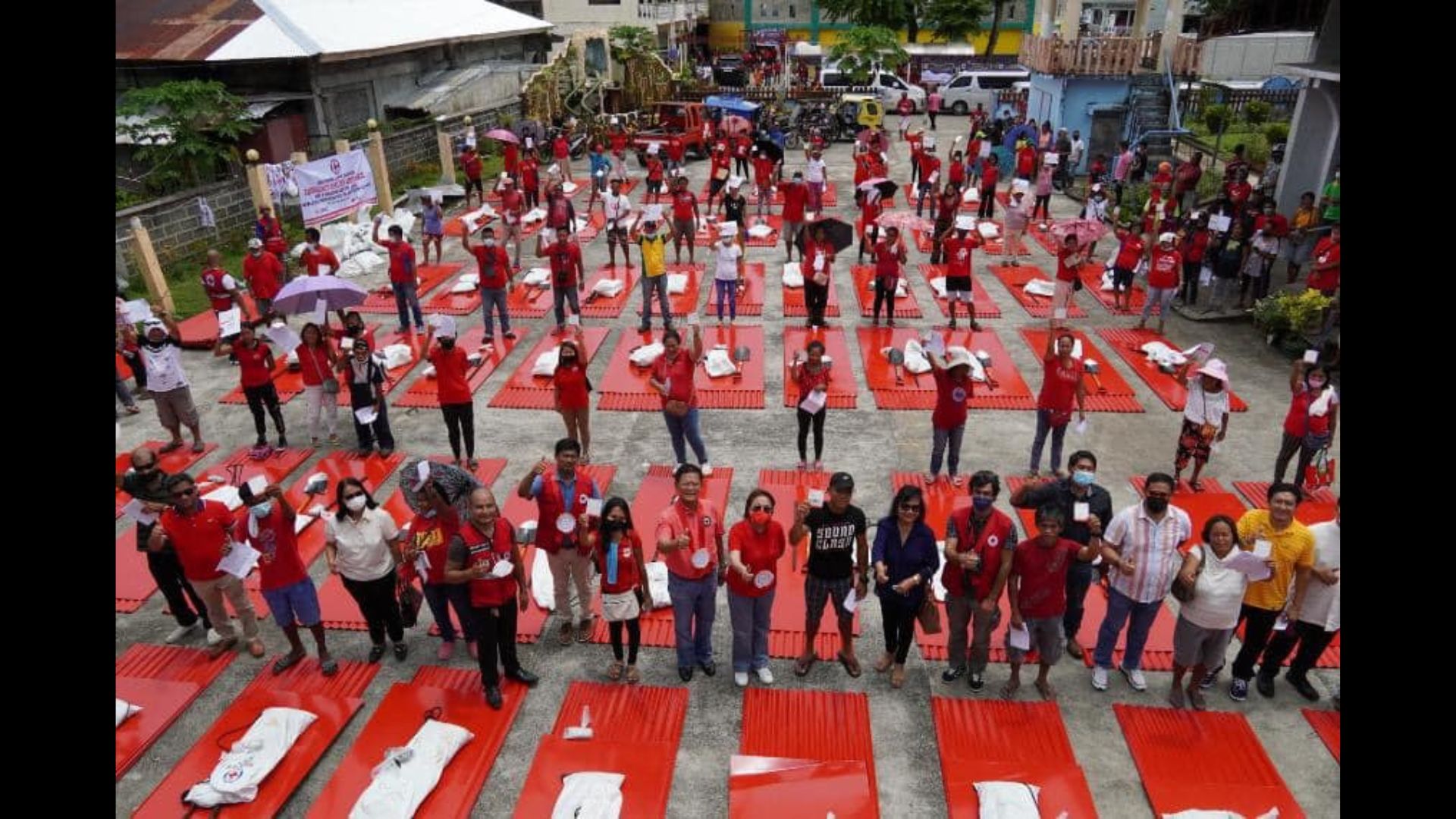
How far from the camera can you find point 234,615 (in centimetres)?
691

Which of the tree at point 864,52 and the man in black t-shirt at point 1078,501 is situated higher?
the tree at point 864,52

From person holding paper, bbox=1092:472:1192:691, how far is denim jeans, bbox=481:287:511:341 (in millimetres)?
8789

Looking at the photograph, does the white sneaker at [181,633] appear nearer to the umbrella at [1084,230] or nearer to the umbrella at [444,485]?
the umbrella at [444,485]

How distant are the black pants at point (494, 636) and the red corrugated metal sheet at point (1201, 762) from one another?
4248mm

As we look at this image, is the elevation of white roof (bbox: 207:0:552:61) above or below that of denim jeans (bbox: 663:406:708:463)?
above

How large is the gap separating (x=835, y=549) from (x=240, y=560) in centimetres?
408

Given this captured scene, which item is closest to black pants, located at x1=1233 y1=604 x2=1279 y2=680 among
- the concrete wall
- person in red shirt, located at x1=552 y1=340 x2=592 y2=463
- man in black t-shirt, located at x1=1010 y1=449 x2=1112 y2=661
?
man in black t-shirt, located at x1=1010 y1=449 x2=1112 y2=661

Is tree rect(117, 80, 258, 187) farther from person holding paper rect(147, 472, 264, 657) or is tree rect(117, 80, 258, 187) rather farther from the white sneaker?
person holding paper rect(147, 472, 264, 657)

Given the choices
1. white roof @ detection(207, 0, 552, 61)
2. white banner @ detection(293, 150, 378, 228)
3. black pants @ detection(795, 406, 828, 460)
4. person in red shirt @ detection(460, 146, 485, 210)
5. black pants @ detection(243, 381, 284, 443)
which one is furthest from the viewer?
white roof @ detection(207, 0, 552, 61)

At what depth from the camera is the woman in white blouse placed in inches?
222

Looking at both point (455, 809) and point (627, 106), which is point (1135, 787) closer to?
point (455, 809)

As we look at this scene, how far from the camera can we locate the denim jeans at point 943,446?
327 inches

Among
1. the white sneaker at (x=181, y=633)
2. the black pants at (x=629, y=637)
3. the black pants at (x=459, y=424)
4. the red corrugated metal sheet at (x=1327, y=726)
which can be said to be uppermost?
the black pants at (x=459, y=424)

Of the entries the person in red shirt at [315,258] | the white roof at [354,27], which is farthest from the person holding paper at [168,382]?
the white roof at [354,27]
